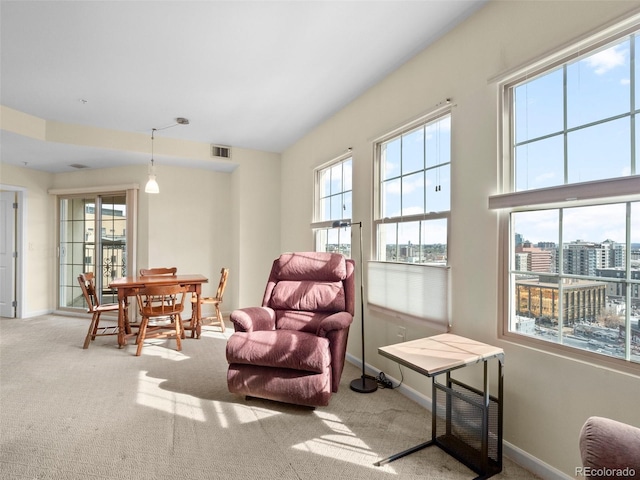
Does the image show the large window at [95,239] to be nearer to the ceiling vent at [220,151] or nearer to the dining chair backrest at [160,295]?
the ceiling vent at [220,151]

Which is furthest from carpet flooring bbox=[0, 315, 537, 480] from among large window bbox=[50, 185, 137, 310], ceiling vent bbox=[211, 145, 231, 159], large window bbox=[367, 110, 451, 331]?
ceiling vent bbox=[211, 145, 231, 159]

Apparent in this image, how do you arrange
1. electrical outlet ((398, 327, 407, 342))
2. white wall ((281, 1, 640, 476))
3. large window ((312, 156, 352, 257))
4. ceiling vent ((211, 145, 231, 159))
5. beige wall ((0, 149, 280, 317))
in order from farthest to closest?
beige wall ((0, 149, 280, 317)), ceiling vent ((211, 145, 231, 159)), large window ((312, 156, 352, 257)), electrical outlet ((398, 327, 407, 342)), white wall ((281, 1, 640, 476))

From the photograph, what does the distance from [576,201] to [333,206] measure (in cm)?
263

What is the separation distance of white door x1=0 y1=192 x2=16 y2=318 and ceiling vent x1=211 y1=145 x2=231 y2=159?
11.5 feet

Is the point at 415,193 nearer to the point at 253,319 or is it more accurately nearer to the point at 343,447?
the point at 253,319

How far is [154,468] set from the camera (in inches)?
70.0

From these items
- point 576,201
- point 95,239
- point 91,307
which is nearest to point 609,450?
point 576,201

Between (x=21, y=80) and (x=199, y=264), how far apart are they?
3.21 m

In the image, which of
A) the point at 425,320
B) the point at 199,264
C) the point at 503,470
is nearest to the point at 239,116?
the point at 199,264

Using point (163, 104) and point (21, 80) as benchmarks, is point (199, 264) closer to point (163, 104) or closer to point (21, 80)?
point (163, 104)

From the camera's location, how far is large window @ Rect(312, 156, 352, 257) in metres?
3.71

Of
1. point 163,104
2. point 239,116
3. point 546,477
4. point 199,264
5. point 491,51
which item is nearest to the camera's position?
point 546,477

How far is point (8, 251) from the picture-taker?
17.7 feet

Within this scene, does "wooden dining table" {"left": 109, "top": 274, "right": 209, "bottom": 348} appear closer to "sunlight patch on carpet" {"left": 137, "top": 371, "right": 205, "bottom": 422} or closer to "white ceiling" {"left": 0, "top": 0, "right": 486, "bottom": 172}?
"sunlight patch on carpet" {"left": 137, "top": 371, "right": 205, "bottom": 422}
